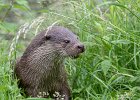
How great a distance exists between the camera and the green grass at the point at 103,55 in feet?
16.9

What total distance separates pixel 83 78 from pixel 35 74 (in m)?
0.46

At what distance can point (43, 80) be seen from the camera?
5246mm

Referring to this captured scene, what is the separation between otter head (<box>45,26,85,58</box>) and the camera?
16.6 ft

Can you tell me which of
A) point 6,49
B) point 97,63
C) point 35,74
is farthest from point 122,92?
point 6,49

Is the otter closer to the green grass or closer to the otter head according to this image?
the otter head

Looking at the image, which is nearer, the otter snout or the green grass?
the otter snout

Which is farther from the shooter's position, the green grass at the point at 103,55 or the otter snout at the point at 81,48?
the green grass at the point at 103,55

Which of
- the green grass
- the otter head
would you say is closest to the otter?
the otter head

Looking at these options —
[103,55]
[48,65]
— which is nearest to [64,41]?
[48,65]

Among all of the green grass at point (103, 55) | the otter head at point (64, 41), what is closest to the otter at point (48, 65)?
the otter head at point (64, 41)

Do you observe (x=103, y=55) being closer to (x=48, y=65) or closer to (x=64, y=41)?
(x=64, y=41)

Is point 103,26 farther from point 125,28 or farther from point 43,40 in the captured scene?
point 43,40

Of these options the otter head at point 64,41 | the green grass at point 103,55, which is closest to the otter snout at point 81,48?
the otter head at point 64,41

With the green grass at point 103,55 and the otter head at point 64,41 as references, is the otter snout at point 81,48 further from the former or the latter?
the green grass at point 103,55
